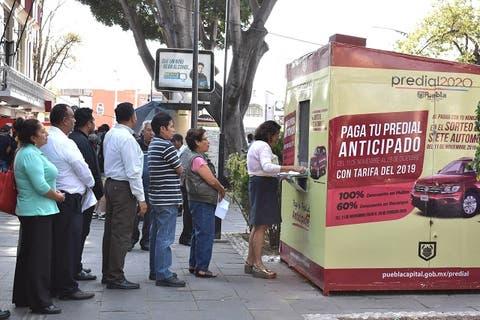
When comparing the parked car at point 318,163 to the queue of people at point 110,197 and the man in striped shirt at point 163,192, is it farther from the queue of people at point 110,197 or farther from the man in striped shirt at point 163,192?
the man in striped shirt at point 163,192

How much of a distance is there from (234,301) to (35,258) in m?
1.92

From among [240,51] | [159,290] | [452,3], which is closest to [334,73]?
[159,290]

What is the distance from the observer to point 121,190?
6387mm

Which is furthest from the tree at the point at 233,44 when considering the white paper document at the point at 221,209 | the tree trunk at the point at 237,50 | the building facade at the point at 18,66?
the white paper document at the point at 221,209

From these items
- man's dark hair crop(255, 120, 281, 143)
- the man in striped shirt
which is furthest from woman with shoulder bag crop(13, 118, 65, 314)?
man's dark hair crop(255, 120, 281, 143)

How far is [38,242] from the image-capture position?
546 centimetres

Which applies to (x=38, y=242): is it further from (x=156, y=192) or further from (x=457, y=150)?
(x=457, y=150)

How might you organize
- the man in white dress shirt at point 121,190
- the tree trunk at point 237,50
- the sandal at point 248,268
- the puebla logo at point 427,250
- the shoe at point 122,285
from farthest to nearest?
the tree trunk at point 237,50 < the sandal at point 248,268 < the shoe at point 122,285 < the puebla logo at point 427,250 < the man in white dress shirt at point 121,190

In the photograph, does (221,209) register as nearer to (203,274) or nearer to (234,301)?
(203,274)

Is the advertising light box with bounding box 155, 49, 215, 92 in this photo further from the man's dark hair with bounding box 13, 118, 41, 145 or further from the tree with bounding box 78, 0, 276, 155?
the man's dark hair with bounding box 13, 118, 41, 145

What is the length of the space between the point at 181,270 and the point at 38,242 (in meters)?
2.54

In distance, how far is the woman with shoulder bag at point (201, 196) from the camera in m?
7.10

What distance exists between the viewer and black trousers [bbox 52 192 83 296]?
5879mm

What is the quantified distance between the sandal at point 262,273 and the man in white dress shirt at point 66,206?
204cm
